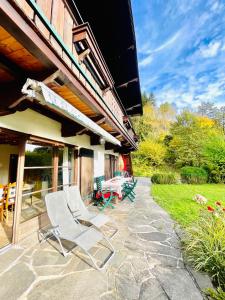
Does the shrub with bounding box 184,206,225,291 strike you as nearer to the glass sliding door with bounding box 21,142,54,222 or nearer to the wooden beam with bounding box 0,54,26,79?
the glass sliding door with bounding box 21,142,54,222

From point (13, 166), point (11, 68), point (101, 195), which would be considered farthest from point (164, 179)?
point (11, 68)

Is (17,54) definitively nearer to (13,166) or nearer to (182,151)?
(13,166)

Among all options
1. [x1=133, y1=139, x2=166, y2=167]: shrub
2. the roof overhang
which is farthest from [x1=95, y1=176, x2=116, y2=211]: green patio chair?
[x1=133, y1=139, x2=166, y2=167]: shrub

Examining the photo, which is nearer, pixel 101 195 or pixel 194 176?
pixel 101 195

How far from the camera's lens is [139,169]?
2319cm

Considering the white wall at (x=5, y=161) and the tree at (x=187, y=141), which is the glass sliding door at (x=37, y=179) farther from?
the tree at (x=187, y=141)

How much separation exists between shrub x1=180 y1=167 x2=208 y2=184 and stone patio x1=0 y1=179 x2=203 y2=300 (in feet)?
43.1

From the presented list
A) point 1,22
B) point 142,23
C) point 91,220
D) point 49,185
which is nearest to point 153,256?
point 91,220

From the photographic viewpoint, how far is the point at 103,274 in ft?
8.13

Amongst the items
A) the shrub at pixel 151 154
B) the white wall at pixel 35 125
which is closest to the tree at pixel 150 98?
the shrub at pixel 151 154

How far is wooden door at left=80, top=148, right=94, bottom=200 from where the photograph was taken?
594 cm

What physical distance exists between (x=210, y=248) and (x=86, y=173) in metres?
4.50

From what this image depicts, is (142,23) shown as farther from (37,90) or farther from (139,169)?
(139,169)

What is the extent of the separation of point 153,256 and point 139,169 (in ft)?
67.0
